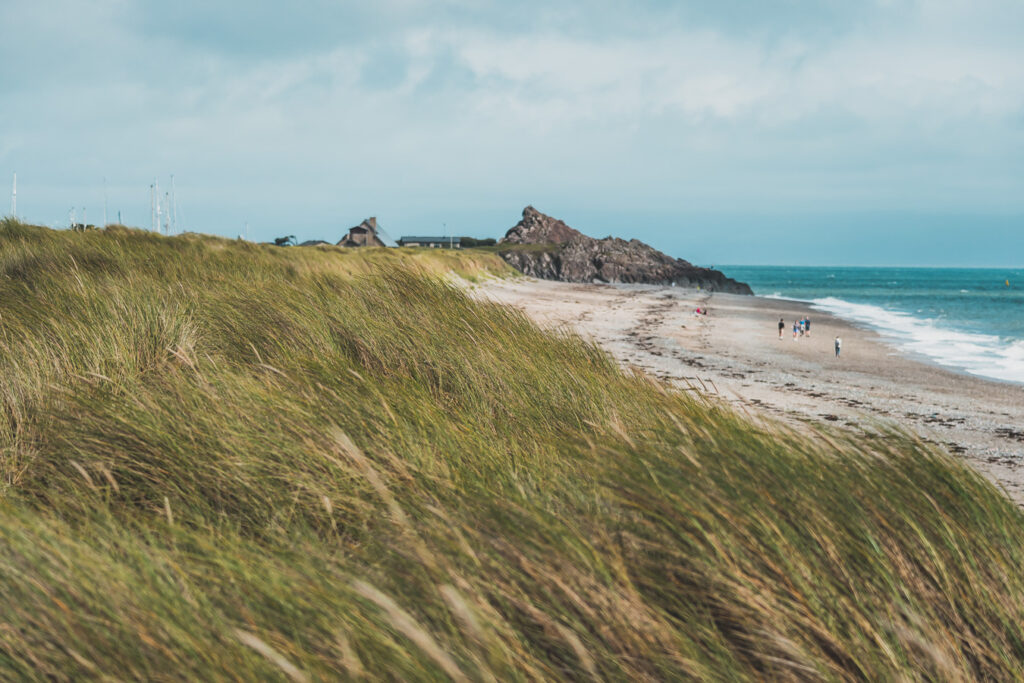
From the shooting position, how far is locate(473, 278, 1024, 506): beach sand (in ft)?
30.0

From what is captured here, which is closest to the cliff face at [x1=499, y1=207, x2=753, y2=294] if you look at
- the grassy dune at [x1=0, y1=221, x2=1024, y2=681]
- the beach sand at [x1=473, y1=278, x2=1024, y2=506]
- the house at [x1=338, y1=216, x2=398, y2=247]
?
the house at [x1=338, y1=216, x2=398, y2=247]

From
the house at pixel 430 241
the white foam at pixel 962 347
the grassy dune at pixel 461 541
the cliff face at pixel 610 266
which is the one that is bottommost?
the white foam at pixel 962 347

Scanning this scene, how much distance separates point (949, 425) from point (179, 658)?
10.9 meters

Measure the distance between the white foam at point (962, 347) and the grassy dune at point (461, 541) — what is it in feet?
55.3

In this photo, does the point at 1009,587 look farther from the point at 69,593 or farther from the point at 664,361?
the point at 664,361

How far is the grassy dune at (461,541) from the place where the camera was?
1.76 m

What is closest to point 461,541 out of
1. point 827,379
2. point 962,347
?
point 827,379

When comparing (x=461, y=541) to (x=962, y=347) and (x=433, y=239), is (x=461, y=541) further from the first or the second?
(x=433, y=239)

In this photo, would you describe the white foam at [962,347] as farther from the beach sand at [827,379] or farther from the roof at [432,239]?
the roof at [432,239]

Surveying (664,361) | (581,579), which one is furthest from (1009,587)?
(664,361)

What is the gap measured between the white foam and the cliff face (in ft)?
147

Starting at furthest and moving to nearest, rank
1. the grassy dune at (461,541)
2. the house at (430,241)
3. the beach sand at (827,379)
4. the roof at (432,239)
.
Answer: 1. the roof at (432,239)
2. the house at (430,241)
3. the beach sand at (827,379)
4. the grassy dune at (461,541)

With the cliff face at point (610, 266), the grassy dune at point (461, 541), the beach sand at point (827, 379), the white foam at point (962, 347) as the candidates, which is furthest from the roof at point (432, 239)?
the grassy dune at point (461, 541)

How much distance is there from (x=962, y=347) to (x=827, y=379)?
504 inches
